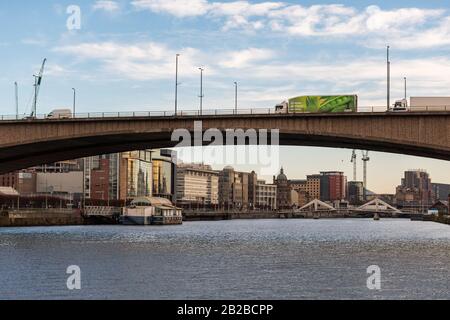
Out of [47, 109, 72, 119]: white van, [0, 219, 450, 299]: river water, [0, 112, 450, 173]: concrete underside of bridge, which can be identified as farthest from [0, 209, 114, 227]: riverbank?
[0, 219, 450, 299]: river water

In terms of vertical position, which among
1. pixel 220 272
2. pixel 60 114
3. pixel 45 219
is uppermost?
pixel 60 114

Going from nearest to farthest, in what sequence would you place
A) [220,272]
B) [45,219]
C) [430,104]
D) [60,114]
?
[220,272] < [430,104] < [60,114] < [45,219]

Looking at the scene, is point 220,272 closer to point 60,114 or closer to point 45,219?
point 60,114

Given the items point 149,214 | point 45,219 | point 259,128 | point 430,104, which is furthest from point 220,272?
point 149,214

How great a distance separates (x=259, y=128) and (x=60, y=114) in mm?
24257

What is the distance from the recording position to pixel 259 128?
83.8 metres

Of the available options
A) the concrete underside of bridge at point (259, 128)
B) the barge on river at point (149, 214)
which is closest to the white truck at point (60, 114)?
the concrete underside of bridge at point (259, 128)

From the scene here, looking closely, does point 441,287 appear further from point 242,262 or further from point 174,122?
point 174,122

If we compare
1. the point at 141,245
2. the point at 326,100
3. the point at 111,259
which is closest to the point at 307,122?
the point at 326,100

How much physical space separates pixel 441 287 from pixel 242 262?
18.4 metres

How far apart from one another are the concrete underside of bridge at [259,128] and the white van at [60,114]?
3.98 feet

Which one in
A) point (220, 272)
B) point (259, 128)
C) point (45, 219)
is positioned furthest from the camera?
point (45, 219)

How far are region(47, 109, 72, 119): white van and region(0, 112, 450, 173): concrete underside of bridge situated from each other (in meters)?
1.21
